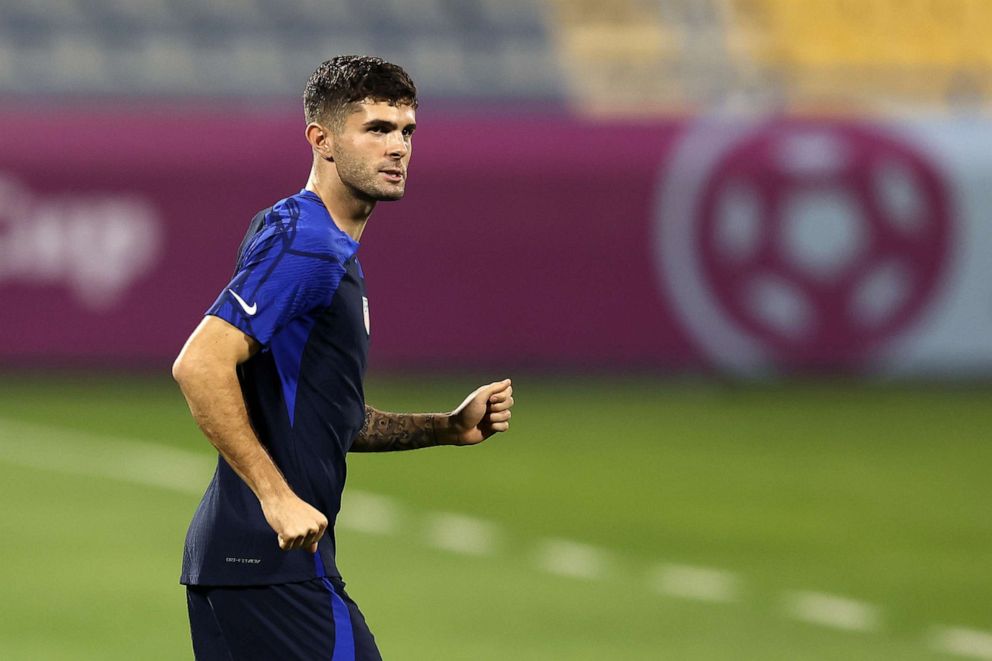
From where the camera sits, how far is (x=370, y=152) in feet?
16.9

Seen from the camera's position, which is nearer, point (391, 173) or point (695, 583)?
point (391, 173)

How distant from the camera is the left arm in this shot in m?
5.77

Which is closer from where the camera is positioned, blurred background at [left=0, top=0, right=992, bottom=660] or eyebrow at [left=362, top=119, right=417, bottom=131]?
eyebrow at [left=362, top=119, right=417, bottom=131]

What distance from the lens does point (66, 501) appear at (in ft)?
41.3

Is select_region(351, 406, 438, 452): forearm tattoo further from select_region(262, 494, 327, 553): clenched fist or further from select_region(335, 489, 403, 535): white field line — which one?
select_region(335, 489, 403, 535): white field line

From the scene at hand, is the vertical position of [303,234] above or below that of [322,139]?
below

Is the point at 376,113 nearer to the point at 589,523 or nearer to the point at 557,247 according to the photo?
the point at 589,523

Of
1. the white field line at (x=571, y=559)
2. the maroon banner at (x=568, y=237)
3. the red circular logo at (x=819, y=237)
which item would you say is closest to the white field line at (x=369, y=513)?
the white field line at (x=571, y=559)

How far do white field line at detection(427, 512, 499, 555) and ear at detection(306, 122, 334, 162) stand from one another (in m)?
6.35

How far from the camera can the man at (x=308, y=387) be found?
5.07m

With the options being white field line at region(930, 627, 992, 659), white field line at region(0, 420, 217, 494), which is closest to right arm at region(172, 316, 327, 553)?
white field line at region(930, 627, 992, 659)

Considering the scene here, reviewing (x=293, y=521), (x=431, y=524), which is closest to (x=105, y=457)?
(x=431, y=524)

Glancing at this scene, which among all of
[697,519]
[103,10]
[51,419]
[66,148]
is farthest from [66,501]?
[103,10]

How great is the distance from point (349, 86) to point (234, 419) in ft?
2.86
